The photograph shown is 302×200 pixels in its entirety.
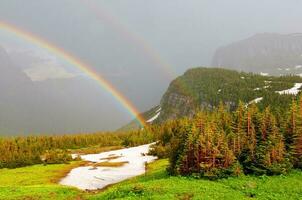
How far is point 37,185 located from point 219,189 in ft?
88.7

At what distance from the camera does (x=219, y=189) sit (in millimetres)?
39875

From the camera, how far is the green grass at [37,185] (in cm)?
4569

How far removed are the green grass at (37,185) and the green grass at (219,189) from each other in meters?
6.88

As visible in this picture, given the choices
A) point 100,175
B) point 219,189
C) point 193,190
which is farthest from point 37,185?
point 219,189

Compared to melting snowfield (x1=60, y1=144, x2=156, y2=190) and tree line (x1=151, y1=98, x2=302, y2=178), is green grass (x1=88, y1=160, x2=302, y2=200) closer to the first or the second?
tree line (x1=151, y1=98, x2=302, y2=178)

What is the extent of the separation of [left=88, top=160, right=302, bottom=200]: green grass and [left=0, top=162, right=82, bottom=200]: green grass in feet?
22.6

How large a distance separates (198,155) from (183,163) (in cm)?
187

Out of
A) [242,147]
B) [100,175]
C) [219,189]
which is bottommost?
[100,175]

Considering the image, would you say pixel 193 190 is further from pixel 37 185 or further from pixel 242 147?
pixel 37 185

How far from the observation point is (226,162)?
4547 centimetres

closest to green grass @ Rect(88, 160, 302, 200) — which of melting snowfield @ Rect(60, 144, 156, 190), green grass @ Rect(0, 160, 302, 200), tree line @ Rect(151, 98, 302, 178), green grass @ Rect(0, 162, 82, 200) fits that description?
green grass @ Rect(0, 160, 302, 200)

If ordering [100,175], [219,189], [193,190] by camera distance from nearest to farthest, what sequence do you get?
1. [193,190]
2. [219,189]
3. [100,175]

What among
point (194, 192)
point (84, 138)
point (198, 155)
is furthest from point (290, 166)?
point (84, 138)

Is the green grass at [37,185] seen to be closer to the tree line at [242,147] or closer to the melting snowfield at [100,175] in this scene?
the melting snowfield at [100,175]
